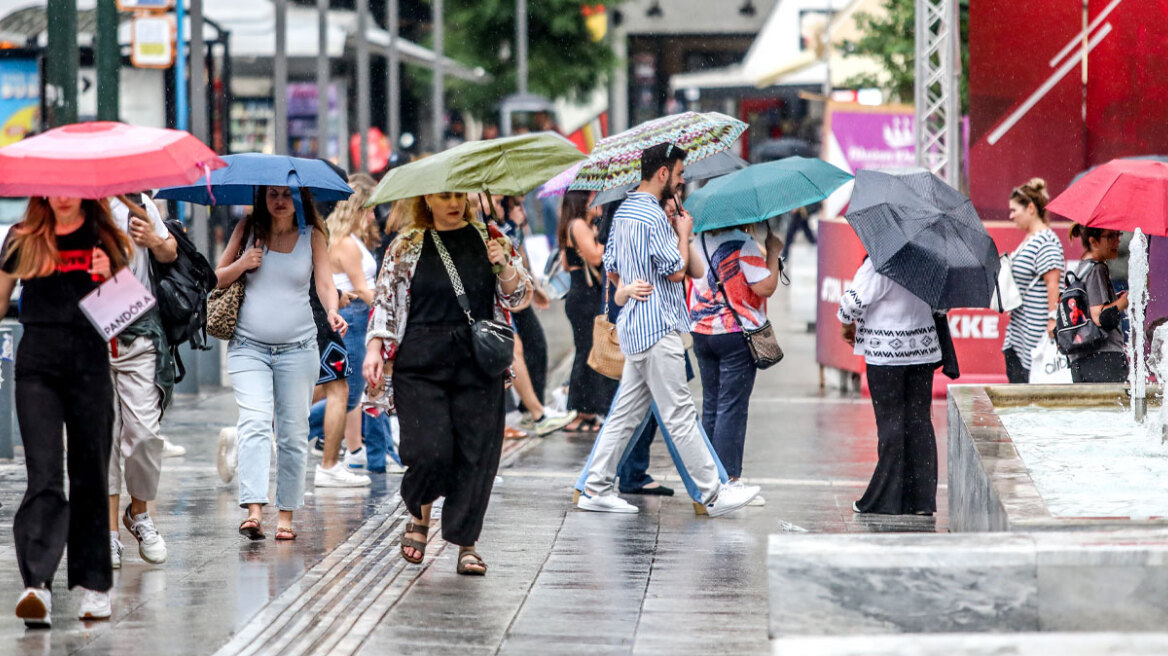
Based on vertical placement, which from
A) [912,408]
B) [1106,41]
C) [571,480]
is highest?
[1106,41]

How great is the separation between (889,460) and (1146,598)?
3.44 meters

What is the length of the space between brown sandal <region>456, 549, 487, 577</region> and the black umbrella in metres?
2.34

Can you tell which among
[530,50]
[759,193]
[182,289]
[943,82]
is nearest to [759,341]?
[759,193]

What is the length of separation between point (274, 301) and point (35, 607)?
208 centimetres

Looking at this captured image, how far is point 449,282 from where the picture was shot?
673 centimetres

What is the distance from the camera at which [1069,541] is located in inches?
187

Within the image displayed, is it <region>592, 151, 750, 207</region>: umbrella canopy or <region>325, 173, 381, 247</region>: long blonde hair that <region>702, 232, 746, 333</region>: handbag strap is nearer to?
<region>592, 151, 750, 207</region>: umbrella canopy

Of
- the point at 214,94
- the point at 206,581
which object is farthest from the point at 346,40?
the point at 206,581

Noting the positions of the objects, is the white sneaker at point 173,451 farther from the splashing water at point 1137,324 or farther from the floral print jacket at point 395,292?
the splashing water at point 1137,324

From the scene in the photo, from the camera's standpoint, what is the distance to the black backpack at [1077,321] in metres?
8.55

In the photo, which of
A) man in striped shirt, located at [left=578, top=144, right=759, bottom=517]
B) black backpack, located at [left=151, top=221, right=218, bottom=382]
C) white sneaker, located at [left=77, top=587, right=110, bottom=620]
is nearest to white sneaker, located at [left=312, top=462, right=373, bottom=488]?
man in striped shirt, located at [left=578, top=144, right=759, bottom=517]

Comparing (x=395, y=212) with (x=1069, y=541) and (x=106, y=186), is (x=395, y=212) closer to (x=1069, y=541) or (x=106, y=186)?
(x=106, y=186)

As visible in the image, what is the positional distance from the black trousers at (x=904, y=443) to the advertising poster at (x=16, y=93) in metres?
12.9

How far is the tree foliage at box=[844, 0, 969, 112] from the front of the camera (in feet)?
72.4
